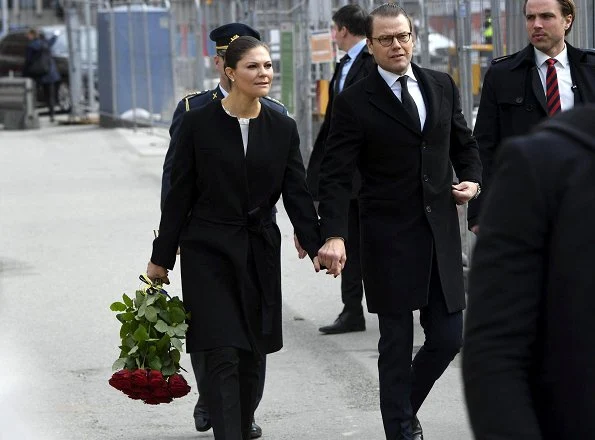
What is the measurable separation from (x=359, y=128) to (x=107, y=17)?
2064 centimetres

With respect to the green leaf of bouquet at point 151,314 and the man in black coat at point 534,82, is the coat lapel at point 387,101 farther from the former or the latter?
the green leaf of bouquet at point 151,314

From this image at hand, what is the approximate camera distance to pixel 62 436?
644 cm

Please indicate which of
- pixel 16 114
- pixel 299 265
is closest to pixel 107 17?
pixel 16 114

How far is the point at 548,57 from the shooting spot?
5965mm

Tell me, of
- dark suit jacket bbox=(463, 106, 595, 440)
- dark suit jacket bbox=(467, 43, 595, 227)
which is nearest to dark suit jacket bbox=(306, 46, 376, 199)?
dark suit jacket bbox=(467, 43, 595, 227)

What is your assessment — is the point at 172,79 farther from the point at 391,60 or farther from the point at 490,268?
the point at 490,268

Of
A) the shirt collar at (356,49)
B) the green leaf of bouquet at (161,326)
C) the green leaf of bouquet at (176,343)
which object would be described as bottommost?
the green leaf of bouquet at (176,343)

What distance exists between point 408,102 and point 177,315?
1.23 meters

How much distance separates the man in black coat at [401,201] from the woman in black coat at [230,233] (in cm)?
25

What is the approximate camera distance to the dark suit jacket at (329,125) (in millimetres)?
7680

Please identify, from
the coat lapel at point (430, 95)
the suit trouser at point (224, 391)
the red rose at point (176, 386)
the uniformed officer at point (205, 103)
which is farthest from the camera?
the uniformed officer at point (205, 103)

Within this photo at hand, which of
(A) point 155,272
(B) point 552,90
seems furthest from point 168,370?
(B) point 552,90

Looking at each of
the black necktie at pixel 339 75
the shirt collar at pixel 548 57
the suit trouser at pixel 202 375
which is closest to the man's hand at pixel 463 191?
the shirt collar at pixel 548 57

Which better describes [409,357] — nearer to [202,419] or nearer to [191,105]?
[202,419]
